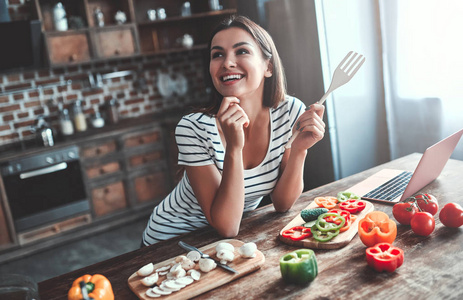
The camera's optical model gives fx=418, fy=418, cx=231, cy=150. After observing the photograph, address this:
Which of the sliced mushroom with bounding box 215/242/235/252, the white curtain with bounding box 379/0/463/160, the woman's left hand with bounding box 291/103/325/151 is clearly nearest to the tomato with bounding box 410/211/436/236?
the woman's left hand with bounding box 291/103/325/151

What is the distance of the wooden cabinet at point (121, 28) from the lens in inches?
145

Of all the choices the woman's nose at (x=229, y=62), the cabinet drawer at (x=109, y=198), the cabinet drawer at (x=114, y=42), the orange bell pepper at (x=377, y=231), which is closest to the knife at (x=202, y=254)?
the orange bell pepper at (x=377, y=231)

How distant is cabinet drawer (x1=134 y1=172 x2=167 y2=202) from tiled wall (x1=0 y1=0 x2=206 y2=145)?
2.60 feet

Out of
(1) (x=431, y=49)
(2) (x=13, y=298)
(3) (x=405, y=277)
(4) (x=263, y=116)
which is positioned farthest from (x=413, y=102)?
(2) (x=13, y=298)

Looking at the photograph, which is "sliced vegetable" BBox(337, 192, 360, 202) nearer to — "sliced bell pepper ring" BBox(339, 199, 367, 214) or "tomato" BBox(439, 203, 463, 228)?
"sliced bell pepper ring" BBox(339, 199, 367, 214)

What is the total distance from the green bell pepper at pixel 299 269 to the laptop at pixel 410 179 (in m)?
0.56

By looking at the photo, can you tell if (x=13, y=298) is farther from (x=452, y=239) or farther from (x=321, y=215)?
(x=452, y=239)

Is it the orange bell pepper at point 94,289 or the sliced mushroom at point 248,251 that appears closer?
the orange bell pepper at point 94,289

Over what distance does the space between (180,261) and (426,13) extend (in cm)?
235

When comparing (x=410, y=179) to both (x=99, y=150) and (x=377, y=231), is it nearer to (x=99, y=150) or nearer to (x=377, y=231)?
(x=377, y=231)

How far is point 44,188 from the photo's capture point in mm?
3420

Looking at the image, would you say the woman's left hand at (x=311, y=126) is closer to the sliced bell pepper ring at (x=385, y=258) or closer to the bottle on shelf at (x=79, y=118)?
the sliced bell pepper ring at (x=385, y=258)

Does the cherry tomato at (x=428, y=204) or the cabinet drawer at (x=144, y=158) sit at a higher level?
the cherry tomato at (x=428, y=204)

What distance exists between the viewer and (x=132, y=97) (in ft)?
14.4
